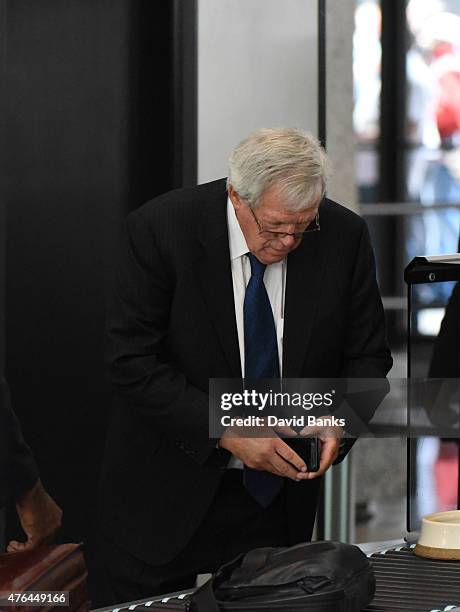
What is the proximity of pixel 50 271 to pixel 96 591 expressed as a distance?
925mm

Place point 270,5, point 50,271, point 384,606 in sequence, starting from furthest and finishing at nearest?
point 270,5, point 50,271, point 384,606

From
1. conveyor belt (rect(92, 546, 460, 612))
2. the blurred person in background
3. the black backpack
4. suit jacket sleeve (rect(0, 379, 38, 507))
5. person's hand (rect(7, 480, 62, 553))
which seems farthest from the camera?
suit jacket sleeve (rect(0, 379, 38, 507))

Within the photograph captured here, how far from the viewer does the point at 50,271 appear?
138 inches

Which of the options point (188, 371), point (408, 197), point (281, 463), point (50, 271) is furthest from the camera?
point (408, 197)

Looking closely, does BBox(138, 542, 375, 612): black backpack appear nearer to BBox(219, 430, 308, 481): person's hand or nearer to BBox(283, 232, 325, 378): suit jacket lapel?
BBox(219, 430, 308, 481): person's hand

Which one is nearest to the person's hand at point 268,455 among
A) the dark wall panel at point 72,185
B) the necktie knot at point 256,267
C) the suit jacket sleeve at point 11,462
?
the necktie knot at point 256,267

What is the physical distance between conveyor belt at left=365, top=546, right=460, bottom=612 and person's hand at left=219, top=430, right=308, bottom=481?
22cm

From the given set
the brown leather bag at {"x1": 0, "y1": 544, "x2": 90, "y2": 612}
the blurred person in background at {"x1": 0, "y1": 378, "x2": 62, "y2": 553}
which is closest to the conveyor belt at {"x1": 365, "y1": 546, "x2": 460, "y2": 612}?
the brown leather bag at {"x1": 0, "y1": 544, "x2": 90, "y2": 612}

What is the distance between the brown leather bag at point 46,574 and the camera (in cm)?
186

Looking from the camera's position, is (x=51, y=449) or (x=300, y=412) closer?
(x=300, y=412)

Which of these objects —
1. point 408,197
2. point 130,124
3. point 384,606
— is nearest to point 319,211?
Result: point 384,606

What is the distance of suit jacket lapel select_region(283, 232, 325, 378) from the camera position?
2.54 metres

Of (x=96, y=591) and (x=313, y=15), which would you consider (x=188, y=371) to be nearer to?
(x=96, y=591)

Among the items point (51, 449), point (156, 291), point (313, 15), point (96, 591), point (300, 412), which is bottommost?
point (96, 591)
